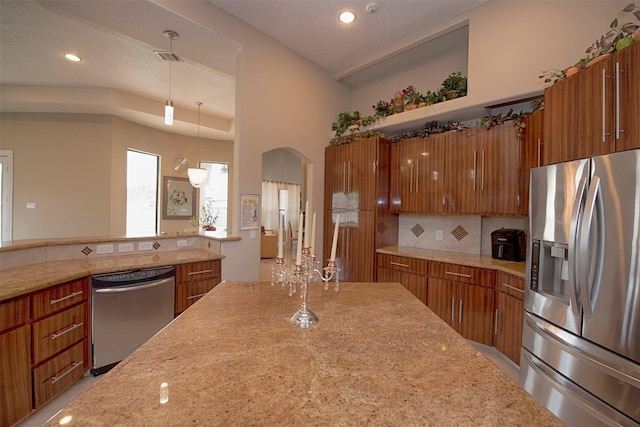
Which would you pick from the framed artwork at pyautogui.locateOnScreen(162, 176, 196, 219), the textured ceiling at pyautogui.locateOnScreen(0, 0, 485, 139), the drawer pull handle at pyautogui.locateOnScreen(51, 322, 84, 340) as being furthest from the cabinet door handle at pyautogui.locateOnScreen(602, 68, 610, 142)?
the framed artwork at pyautogui.locateOnScreen(162, 176, 196, 219)

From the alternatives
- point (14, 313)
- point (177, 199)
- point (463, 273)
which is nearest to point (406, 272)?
point (463, 273)

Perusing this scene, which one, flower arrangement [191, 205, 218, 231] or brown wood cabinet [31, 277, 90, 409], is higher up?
flower arrangement [191, 205, 218, 231]

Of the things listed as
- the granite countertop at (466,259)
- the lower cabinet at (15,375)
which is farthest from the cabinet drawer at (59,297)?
the granite countertop at (466,259)

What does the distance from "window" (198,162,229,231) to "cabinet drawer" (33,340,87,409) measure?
4841 millimetres

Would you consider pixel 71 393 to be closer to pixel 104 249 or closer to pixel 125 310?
pixel 125 310

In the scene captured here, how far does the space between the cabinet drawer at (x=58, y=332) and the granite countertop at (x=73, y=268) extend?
10.3 inches

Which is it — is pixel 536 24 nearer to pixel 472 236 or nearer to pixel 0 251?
pixel 472 236

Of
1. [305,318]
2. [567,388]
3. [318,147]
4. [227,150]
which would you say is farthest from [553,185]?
[227,150]

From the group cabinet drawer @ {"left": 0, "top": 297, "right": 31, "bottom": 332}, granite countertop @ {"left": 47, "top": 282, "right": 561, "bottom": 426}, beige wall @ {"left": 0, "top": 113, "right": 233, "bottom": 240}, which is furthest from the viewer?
beige wall @ {"left": 0, "top": 113, "right": 233, "bottom": 240}

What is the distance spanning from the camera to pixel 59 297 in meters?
1.91

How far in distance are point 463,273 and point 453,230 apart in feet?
2.57

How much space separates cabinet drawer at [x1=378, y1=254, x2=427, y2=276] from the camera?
3062 mm

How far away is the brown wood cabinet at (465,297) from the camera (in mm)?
2619

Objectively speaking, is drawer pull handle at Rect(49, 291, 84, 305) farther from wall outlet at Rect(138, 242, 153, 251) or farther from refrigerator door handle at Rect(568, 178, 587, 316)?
refrigerator door handle at Rect(568, 178, 587, 316)
